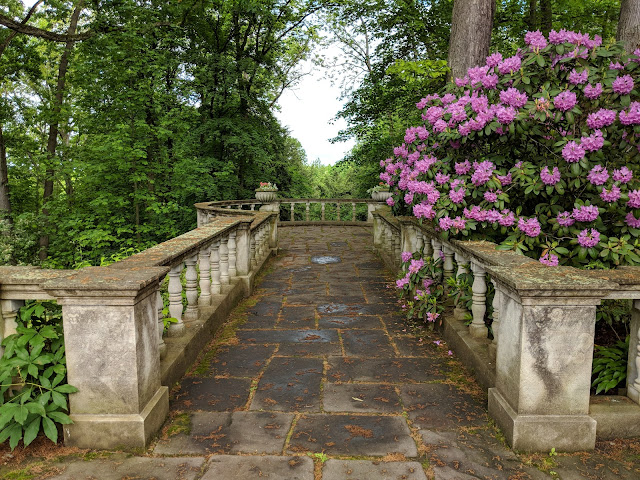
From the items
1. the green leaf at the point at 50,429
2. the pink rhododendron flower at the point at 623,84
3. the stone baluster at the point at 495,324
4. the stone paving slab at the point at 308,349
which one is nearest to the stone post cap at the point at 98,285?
the green leaf at the point at 50,429

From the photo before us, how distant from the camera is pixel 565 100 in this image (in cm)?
381

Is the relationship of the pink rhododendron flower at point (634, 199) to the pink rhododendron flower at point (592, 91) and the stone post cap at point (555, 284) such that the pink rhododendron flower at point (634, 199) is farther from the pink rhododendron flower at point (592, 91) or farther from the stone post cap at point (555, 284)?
the stone post cap at point (555, 284)

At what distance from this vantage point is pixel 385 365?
4051mm

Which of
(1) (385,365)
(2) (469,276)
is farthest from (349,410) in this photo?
(2) (469,276)

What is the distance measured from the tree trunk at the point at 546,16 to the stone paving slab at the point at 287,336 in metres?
11.3

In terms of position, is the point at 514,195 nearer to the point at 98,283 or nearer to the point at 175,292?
the point at 175,292

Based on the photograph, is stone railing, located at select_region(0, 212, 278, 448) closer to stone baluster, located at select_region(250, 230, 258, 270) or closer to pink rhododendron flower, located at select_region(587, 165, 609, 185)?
pink rhododendron flower, located at select_region(587, 165, 609, 185)

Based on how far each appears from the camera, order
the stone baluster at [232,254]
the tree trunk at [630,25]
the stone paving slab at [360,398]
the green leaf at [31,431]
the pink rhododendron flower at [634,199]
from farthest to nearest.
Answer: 1. the stone baluster at [232,254]
2. the tree trunk at [630,25]
3. the pink rhododendron flower at [634,199]
4. the stone paving slab at [360,398]
5. the green leaf at [31,431]

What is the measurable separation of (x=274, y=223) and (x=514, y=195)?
6.31 metres

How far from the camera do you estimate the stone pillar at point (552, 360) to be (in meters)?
2.64

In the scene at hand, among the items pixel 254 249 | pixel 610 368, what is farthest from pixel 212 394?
pixel 254 249

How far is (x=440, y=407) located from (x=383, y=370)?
726mm

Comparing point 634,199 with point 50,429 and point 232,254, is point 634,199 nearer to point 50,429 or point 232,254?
point 50,429

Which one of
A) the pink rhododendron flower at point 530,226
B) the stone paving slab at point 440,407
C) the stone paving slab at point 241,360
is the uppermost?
the pink rhododendron flower at point 530,226
